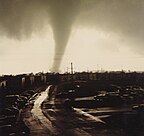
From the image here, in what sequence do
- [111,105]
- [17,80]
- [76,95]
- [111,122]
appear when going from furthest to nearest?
1. [17,80]
2. [76,95]
3. [111,105]
4. [111,122]

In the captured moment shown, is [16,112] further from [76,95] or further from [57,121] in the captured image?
[76,95]

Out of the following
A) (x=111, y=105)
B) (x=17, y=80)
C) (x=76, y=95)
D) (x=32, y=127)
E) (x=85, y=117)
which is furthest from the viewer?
A: (x=17, y=80)

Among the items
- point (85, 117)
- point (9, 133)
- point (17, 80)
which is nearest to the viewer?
point (9, 133)

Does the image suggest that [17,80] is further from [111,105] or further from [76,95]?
[111,105]

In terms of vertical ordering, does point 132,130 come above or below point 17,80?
below

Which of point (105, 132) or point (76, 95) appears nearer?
point (105, 132)

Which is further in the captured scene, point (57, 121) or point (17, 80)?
point (17, 80)

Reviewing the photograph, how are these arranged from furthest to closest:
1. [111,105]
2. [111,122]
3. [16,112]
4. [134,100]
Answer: [134,100] < [111,105] < [16,112] < [111,122]

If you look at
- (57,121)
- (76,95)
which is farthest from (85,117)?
(76,95)

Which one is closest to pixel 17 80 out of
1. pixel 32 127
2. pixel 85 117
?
pixel 85 117
